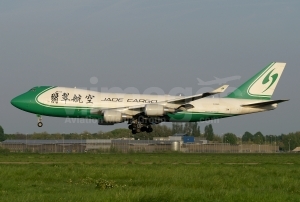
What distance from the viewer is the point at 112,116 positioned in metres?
50.6

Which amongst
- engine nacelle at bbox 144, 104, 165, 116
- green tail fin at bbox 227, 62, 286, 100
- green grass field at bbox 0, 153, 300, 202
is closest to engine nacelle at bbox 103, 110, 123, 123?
engine nacelle at bbox 144, 104, 165, 116

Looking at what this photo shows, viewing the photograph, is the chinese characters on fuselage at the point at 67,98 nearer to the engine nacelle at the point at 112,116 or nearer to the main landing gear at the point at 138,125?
the engine nacelle at the point at 112,116

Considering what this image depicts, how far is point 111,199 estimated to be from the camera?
1714 centimetres

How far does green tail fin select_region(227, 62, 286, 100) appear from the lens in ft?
192

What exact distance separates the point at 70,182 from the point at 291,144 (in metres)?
105

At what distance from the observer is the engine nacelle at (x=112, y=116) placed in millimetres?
50531

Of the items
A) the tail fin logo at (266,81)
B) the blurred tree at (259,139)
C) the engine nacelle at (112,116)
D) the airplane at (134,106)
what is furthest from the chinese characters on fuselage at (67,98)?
the blurred tree at (259,139)

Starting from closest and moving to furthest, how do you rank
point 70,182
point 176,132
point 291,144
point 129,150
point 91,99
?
point 70,182 < point 91,99 < point 129,150 < point 176,132 < point 291,144

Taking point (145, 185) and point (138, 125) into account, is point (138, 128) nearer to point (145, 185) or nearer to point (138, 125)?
point (138, 125)

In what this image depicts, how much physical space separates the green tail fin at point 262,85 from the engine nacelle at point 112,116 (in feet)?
44.2

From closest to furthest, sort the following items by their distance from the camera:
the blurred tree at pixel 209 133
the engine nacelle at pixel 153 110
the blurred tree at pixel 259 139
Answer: the engine nacelle at pixel 153 110 → the blurred tree at pixel 259 139 → the blurred tree at pixel 209 133

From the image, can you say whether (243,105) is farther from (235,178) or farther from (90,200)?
(90,200)

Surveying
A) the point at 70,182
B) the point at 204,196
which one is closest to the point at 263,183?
the point at 204,196

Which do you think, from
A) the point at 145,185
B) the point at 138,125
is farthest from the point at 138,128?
the point at 145,185
